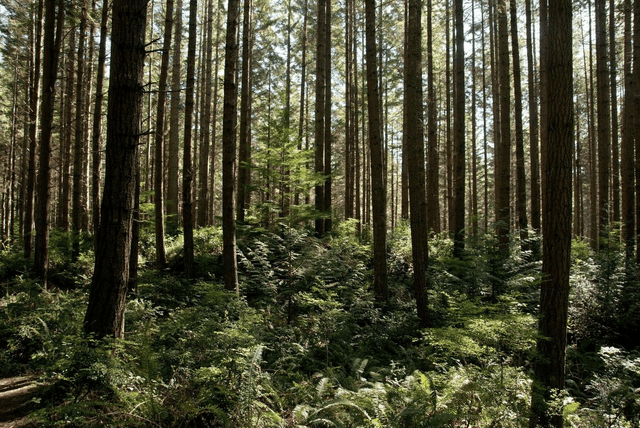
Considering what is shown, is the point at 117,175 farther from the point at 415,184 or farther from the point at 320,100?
the point at 320,100

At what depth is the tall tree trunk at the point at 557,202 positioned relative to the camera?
4473 millimetres

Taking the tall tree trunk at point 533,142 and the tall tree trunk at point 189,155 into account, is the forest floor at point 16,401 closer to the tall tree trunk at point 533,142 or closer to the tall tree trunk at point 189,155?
the tall tree trunk at point 189,155

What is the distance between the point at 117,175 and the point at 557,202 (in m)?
5.55

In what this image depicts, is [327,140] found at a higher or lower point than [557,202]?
higher

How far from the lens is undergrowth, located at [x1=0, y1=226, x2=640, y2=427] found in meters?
3.66

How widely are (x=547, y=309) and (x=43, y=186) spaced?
1074cm

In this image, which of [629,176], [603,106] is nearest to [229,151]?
[629,176]

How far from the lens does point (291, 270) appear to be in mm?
8023

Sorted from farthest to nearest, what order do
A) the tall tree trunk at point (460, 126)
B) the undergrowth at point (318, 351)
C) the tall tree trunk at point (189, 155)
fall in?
the tall tree trunk at point (460, 126) → the tall tree trunk at point (189, 155) → the undergrowth at point (318, 351)

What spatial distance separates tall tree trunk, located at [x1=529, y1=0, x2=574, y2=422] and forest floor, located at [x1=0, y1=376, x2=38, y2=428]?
19.8 ft

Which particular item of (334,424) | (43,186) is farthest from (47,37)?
(334,424)

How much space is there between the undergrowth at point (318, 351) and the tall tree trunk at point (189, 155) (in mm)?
802

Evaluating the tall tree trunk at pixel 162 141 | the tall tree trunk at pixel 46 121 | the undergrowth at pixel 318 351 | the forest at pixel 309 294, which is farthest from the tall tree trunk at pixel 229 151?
the tall tree trunk at pixel 46 121

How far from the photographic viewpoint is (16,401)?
425cm
